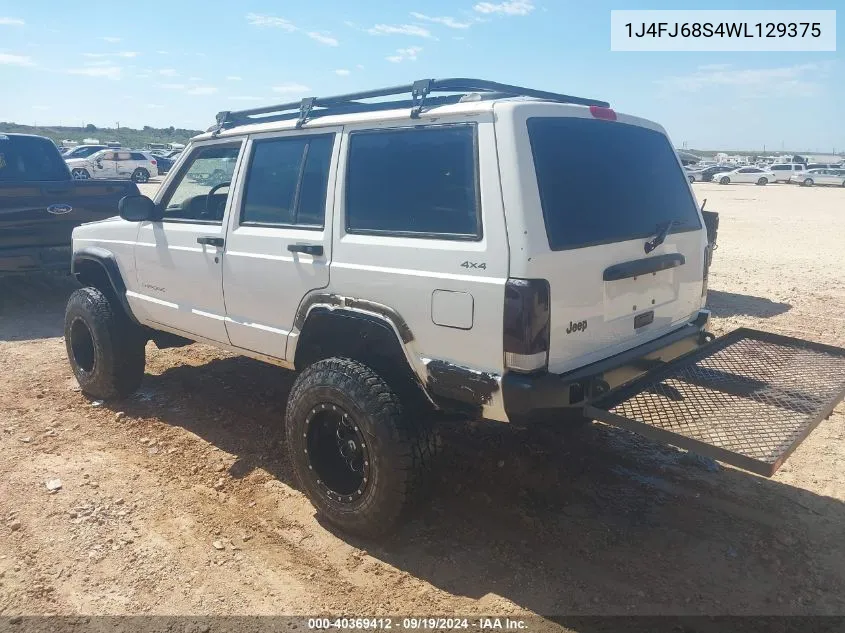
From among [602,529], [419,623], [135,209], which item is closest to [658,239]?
[602,529]

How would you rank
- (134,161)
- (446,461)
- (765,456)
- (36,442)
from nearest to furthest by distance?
(765,456) < (446,461) < (36,442) < (134,161)

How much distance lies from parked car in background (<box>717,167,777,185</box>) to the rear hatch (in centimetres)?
4555

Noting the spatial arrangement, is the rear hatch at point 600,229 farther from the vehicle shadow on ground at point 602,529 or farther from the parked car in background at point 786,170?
the parked car in background at point 786,170

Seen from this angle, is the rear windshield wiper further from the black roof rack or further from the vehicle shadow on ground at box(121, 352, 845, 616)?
the vehicle shadow on ground at box(121, 352, 845, 616)

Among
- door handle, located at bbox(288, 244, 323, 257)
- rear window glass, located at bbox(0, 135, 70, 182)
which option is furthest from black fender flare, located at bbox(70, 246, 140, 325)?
rear window glass, located at bbox(0, 135, 70, 182)

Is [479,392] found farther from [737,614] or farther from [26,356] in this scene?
[26,356]

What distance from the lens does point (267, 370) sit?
5945 mm

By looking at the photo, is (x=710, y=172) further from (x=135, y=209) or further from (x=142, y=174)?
(x=135, y=209)

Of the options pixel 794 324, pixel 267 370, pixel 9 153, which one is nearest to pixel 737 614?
pixel 267 370

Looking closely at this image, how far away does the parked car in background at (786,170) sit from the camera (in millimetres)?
43812

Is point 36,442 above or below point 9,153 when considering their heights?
below

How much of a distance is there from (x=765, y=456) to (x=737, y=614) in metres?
0.77

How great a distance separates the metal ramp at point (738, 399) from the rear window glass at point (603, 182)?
0.73 metres

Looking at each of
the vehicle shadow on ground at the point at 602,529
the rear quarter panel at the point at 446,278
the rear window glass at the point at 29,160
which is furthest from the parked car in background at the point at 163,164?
the rear quarter panel at the point at 446,278
